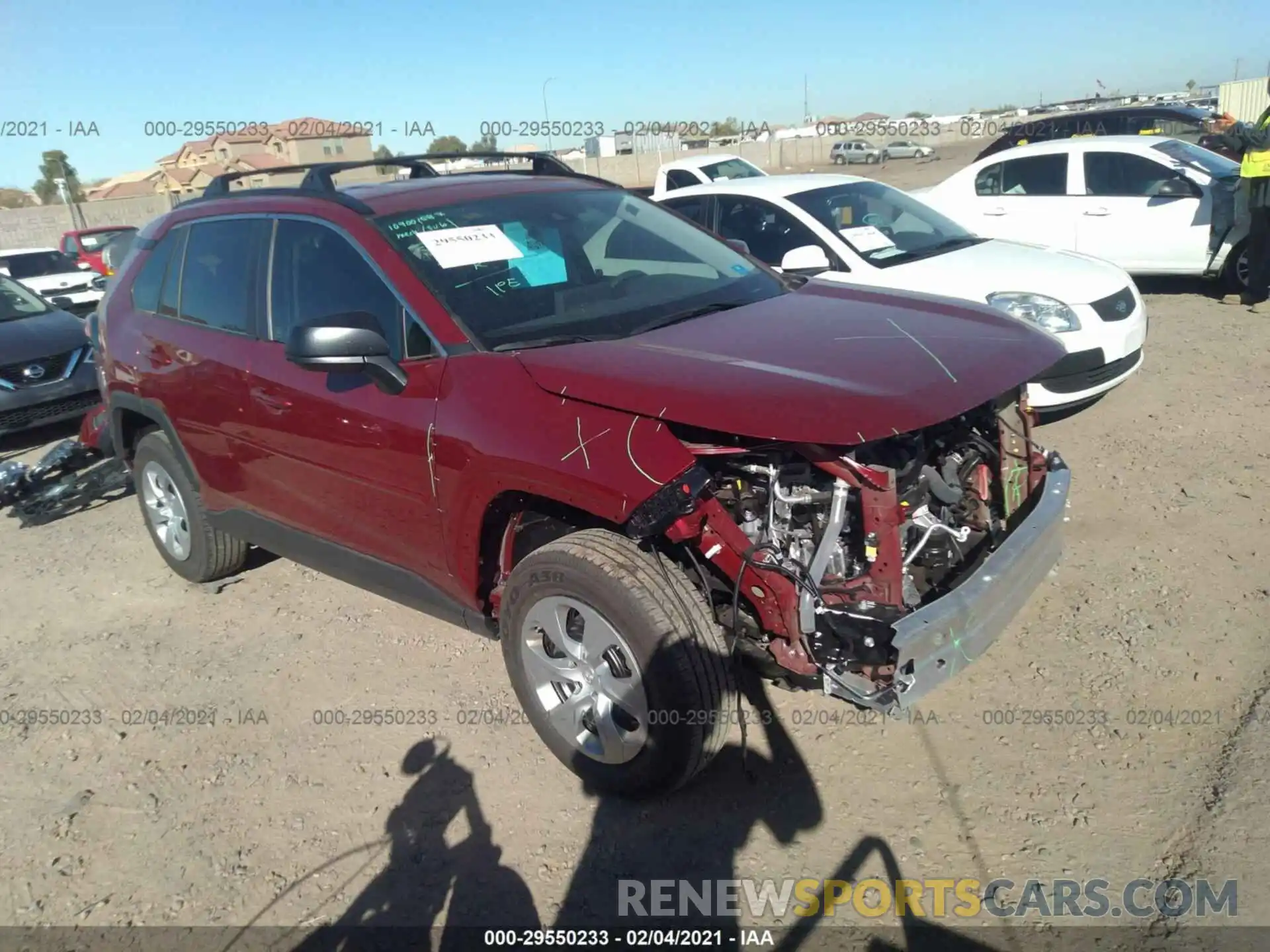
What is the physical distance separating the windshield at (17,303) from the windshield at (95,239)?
10522 mm

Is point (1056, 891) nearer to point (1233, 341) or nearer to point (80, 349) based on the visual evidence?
point (1233, 341)

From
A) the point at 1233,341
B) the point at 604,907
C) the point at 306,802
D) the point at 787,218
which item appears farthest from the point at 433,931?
the point at 1233,341

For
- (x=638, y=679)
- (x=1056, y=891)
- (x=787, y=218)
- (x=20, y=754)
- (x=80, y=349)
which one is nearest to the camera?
(x=1056, y=891)

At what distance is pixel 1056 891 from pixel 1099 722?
0.85 meters

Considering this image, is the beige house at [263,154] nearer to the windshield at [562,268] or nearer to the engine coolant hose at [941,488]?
the windshield at [562,268]

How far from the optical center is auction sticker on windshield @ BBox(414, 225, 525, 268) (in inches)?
135

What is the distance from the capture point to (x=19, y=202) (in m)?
52.6

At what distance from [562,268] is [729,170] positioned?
1436cm

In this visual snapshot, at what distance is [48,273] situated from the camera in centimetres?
1611

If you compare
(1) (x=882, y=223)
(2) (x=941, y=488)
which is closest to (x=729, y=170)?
(1) (x=882, y=223)

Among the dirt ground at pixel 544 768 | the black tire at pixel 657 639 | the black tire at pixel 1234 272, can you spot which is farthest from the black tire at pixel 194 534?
the black tire at pixel 1234 272

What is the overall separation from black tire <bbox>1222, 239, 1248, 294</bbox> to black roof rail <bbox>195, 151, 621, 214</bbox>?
7176mm

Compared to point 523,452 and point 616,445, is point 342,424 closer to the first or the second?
point 523,452

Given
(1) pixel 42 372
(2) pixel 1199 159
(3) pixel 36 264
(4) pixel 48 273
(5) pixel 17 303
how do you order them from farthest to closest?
(3) pixel 36 264 → (4) pixel 48 273 → (2) pixel 1199 159 → (5) pixel 17 303 → (1) pixel 42 372
